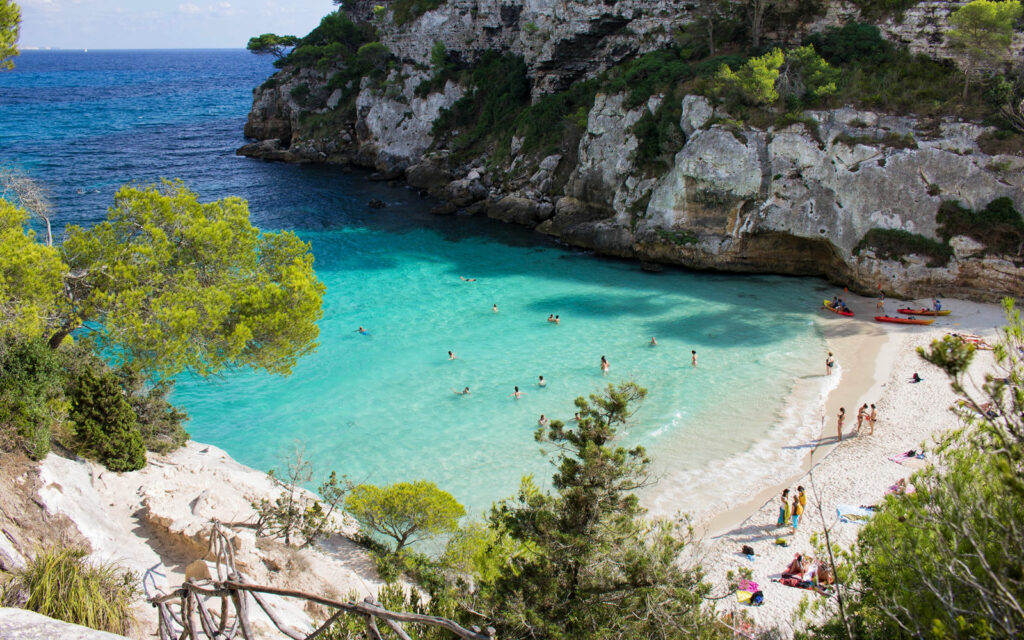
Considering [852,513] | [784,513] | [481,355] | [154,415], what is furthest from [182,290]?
[852,513]

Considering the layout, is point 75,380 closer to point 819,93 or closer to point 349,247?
point 349,247

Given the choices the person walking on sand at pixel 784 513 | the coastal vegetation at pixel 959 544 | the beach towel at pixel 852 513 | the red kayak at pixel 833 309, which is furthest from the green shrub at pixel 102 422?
the red kayak at pixel 833 309

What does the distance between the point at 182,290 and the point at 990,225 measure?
31.8m

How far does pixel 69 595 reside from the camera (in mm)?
6961

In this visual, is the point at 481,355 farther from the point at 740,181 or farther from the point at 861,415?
the point at 740,181

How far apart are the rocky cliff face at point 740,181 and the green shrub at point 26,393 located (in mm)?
29110

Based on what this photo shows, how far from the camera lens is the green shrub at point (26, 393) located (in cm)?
1186

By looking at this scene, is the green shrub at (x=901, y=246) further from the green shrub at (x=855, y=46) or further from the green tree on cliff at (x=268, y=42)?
the green tree on cliff at (x=268, y=42)

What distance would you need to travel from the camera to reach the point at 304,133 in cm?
6706

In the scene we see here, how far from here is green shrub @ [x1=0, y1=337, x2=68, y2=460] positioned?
11.9 meters

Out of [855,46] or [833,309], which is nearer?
[833,309]

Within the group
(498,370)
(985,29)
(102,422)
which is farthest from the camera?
(985,29)

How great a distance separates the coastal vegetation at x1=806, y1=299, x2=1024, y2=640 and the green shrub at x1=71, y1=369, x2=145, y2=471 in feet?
46.1

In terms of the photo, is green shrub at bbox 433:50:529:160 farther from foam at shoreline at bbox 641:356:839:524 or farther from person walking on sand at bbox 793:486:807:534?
person walking on sand at bbox 793:486:807:534
